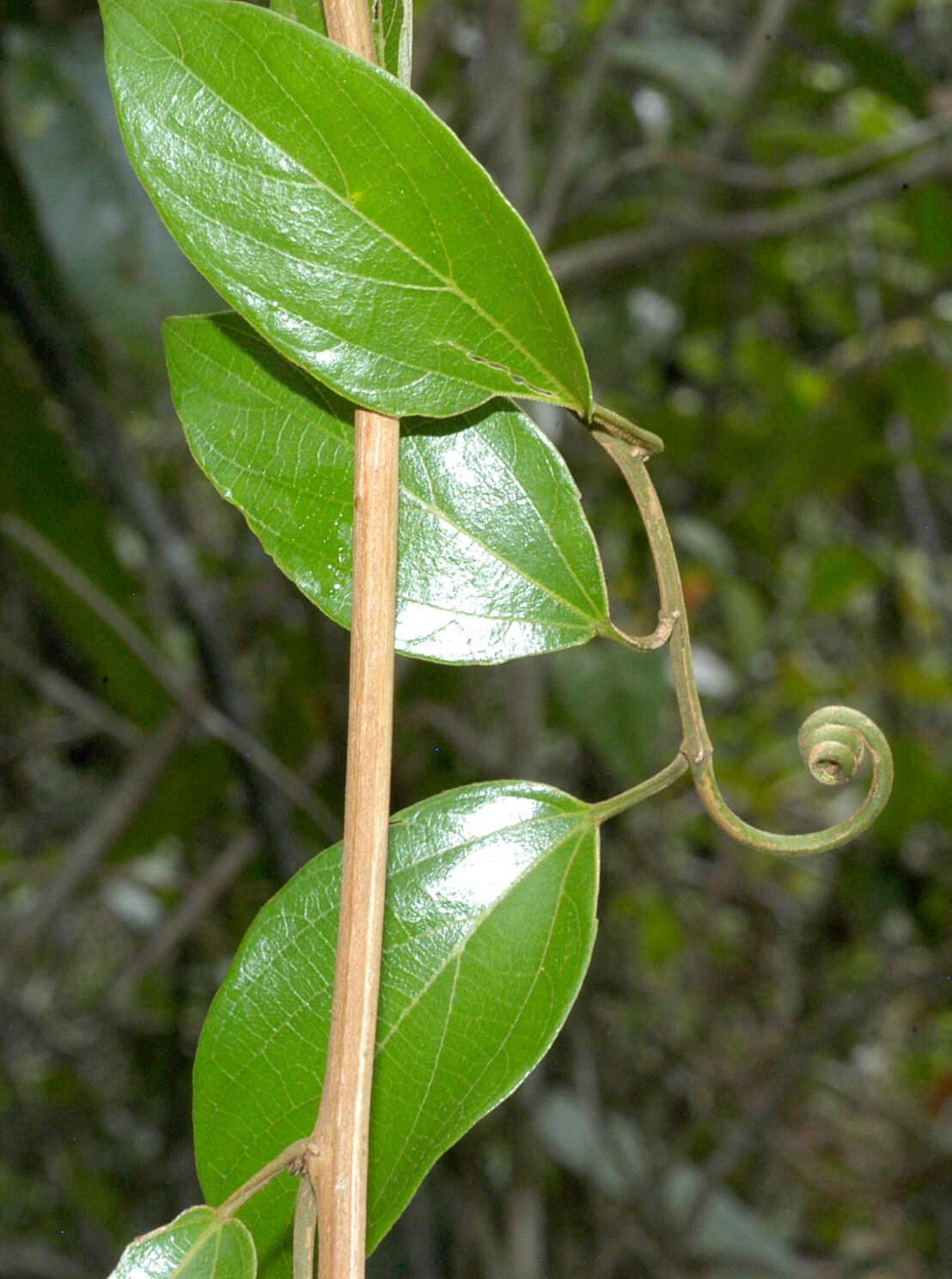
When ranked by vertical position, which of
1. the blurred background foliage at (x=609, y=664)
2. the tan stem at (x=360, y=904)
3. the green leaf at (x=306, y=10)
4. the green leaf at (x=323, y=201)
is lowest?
the blurred background foliage at (x=609, y=664)

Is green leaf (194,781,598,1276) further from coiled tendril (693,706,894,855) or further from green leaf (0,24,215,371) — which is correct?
green leaf (0,24,215,371)

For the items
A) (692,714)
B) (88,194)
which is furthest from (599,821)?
(88,194)

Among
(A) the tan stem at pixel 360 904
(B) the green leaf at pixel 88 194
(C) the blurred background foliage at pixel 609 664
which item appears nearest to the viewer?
(A) the tan stem at pixel 360 904

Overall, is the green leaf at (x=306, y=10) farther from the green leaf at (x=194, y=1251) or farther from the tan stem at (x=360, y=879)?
the green leaf at (x=194, y=1251)

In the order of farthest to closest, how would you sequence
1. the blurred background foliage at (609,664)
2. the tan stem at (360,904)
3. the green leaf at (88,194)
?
1. the blurred background foliage at (609,664)
2. the green leaf at (88,194)
3. the tan stem at (360,904)

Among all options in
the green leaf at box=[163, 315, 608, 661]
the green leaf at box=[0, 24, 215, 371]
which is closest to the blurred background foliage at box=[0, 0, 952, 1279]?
the green leaf at box=[0, 24, 215, 371]

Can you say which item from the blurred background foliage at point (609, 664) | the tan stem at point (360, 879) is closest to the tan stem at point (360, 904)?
the tan stem at point (360, 879)
